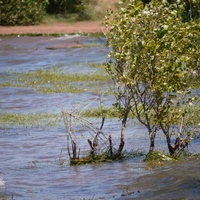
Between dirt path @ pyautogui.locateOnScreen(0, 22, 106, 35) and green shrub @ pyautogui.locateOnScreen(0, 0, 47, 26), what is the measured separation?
1.45 ft

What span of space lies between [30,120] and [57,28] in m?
18.8

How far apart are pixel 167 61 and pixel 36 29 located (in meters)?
23.9

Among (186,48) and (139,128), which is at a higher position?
(186,48)

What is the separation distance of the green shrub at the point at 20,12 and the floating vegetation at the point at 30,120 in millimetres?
18335

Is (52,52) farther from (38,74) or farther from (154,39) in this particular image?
(154,39)

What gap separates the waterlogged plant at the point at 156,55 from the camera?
9.65m

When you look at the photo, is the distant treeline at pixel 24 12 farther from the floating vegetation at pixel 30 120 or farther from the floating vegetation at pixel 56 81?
the floating vegetation at pixel 30 120

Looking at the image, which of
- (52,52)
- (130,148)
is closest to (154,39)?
(130,148)

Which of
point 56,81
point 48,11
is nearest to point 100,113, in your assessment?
point 56,81

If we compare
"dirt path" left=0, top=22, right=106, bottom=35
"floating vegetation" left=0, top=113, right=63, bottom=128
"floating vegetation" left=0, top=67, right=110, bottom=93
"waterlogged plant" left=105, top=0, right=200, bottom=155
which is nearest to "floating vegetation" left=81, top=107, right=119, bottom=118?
"floating vegetation" left=0, top=113, right=63, bottom=128

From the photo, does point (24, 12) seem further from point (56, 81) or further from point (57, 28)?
point (56, 81)

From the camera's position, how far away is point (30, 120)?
1494 cm

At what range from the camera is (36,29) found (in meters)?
33.2

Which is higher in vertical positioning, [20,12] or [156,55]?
[156,55]
